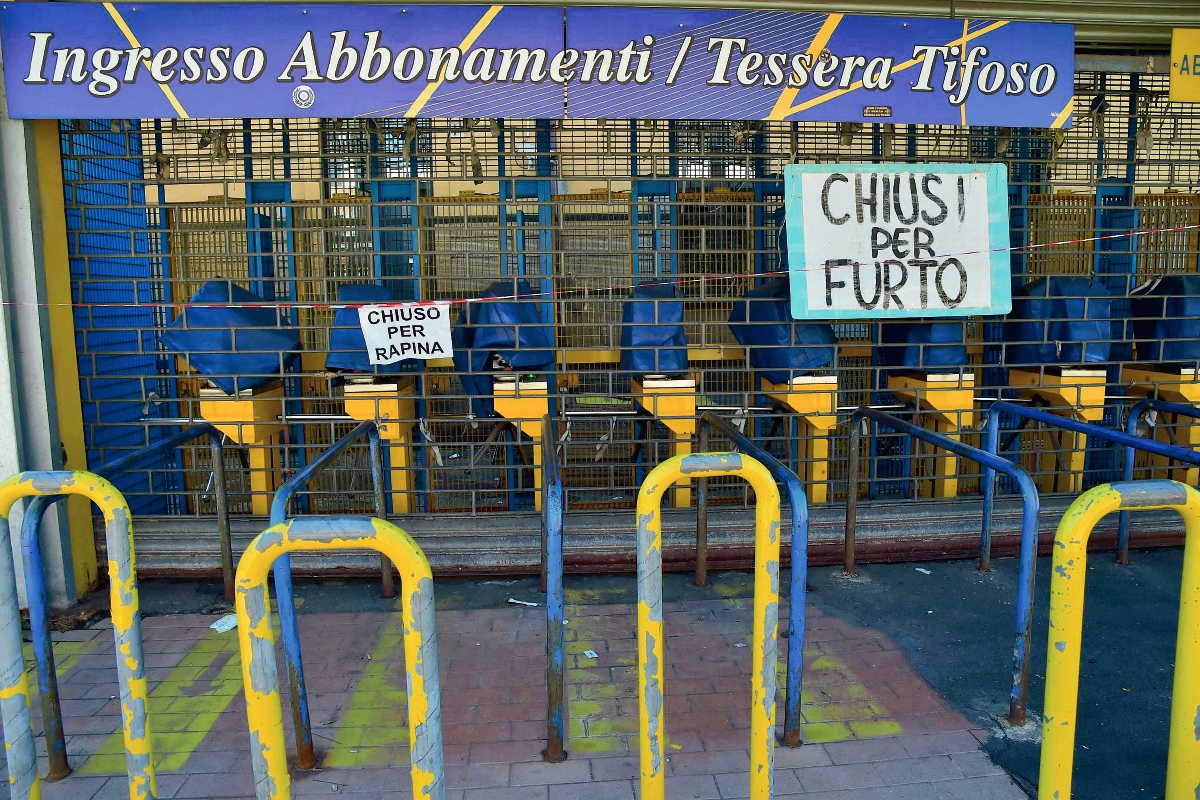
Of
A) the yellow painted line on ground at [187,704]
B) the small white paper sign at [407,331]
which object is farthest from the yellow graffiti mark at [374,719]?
the small white paper sign at [407,331]

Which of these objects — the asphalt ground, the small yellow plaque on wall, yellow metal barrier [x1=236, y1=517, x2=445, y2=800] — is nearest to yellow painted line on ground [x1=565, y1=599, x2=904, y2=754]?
the asphalt ground

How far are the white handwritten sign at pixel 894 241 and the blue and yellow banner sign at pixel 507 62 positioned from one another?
15.8 inches

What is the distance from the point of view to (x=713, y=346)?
16.8 feet

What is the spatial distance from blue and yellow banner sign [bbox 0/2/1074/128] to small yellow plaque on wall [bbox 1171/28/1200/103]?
968mm

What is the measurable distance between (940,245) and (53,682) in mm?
5268

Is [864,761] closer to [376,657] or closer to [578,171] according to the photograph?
[376,657]

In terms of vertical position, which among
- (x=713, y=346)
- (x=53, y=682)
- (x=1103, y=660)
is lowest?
(x=1103, y=660)

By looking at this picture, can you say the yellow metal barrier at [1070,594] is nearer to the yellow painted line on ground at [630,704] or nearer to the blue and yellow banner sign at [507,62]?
the yellow painted line on ground at [630,704]

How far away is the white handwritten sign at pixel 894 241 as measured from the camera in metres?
5.03

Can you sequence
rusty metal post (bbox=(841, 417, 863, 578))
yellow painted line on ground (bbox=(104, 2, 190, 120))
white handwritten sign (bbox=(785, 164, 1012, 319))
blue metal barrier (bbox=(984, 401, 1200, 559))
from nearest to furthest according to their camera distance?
blue metal barrier (bbox=(984, 401, 1200, 559)), yellow painted line on ground (bbox=(104, 2, 190, 120)), rusty metal post (bbox=(841, 417, 863, 578)), white handwritten sign (bbox=(785, 164, 1012, 319))

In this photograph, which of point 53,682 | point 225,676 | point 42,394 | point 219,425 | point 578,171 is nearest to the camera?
point 53,682

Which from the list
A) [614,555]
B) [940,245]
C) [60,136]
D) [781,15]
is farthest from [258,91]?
[940,245]

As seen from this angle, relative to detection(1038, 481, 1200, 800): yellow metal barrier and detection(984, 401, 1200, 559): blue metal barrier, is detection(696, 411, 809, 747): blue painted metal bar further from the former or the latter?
detection(984, 401, 1200, 559): blue metal barrier

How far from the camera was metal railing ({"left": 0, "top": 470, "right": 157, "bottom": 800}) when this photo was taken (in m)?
2.38
